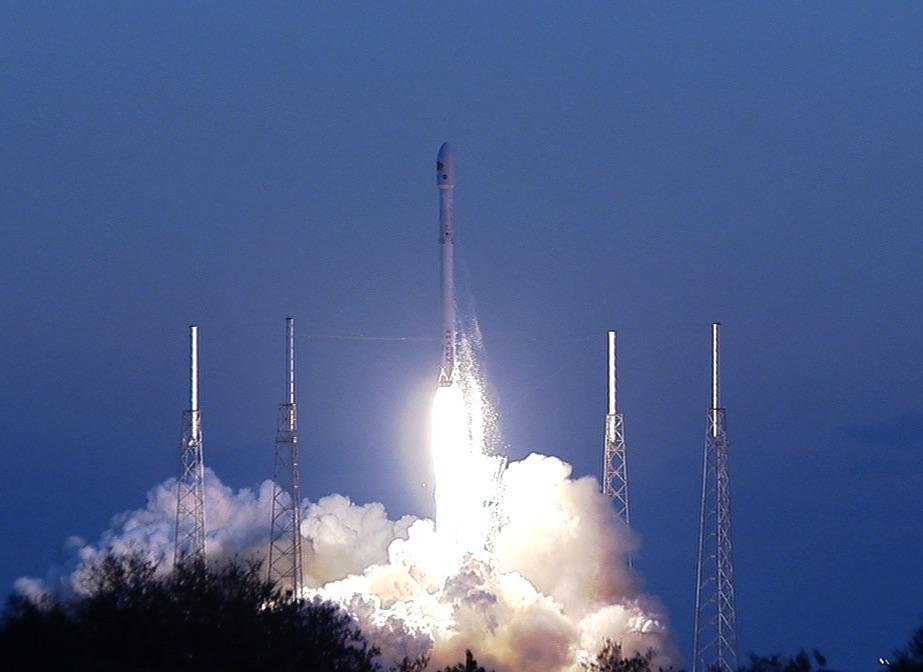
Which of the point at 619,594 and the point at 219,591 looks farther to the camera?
the point at 619,594

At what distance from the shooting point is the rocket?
68750 millimetres

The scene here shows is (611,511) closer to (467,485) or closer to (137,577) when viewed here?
(467,485)

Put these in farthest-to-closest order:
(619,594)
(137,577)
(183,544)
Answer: (619,594) → (183,544) → (137,577)

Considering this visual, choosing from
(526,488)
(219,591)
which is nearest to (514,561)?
(526,488)

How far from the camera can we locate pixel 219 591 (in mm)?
50469

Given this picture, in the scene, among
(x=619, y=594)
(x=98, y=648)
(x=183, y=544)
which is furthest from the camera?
(x=619, y=594)

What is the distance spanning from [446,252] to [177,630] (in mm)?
22787

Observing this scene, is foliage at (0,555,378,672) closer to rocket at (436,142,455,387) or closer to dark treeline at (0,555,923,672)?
dark treeline at (0,555,923,672)

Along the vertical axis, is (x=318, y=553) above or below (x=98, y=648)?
above

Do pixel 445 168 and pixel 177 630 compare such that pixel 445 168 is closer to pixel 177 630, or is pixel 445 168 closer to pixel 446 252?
pixel 446 252

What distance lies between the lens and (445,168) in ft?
225

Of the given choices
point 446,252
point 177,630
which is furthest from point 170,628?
point 446,252

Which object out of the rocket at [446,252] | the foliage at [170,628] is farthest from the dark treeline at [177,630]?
the rocket at [446,252]

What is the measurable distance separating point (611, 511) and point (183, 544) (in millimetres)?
10533
